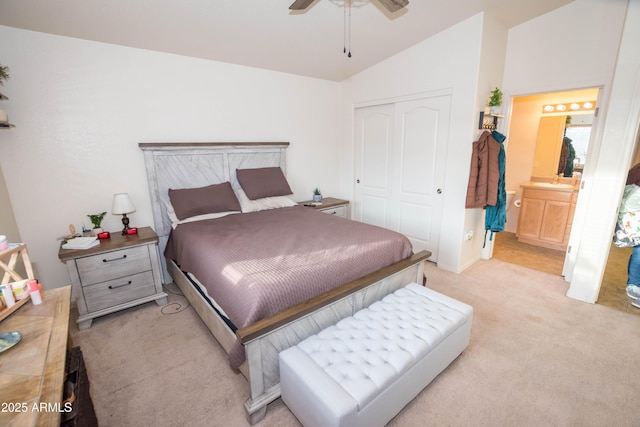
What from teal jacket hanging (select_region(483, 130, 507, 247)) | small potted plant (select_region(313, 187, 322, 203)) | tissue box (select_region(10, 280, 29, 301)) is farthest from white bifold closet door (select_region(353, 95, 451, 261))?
tissue box (select_region(10, 280, 29, 301))

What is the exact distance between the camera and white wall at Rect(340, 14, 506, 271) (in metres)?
2.76

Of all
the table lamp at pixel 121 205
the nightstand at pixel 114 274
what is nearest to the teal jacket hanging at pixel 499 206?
the nightstand at pixel 114 274

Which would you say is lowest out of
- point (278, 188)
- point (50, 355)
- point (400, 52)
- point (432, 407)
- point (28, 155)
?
point (432, 407)

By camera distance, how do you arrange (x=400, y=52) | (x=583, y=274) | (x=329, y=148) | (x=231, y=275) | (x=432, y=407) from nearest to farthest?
(x=432, y=407), (x=231, y=275), (x=583, y=274), (x=400, y=52), (x=329, y=148)

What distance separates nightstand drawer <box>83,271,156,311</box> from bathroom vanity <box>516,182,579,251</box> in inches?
188

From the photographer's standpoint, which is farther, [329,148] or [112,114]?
[329,148]

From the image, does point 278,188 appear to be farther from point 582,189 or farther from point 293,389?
point 582,189

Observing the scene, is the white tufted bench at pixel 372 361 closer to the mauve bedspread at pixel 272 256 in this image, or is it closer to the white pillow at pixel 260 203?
the mauve bedspread at pixel 272 256

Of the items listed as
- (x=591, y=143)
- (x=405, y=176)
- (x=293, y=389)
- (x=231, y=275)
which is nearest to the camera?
(x=293, y=389)

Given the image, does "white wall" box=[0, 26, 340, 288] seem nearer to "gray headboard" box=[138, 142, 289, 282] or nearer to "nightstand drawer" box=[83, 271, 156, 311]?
"gray headboard" box=[138, 142, 289, 282]

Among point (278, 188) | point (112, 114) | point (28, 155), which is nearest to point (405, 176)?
point (278, 188)

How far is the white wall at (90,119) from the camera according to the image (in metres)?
2.23

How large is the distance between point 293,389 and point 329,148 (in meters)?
3.42

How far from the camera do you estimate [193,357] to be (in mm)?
1938
